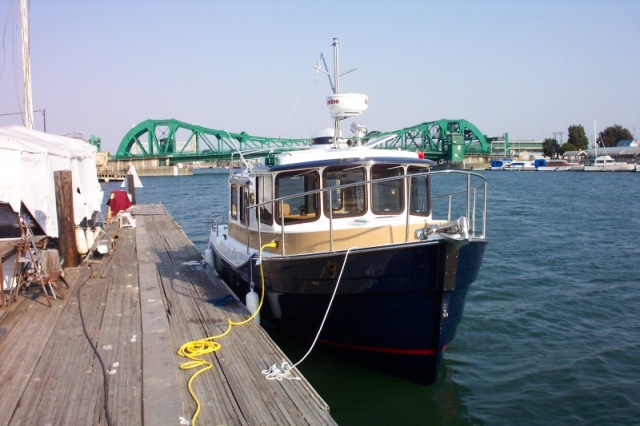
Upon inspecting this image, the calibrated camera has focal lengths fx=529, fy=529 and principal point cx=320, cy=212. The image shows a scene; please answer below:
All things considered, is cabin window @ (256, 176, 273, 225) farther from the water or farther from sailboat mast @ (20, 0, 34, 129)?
sailboat mast @ (20, 0, 34, 129)

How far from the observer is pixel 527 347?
9.01 meters

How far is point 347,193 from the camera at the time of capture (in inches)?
307

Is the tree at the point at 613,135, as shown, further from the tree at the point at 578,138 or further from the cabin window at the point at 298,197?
the cabin window at the point at 298,197

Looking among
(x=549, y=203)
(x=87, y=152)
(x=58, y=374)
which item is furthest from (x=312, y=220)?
(x=549, y=203)

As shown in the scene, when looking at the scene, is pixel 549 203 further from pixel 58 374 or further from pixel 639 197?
pixel 58 374

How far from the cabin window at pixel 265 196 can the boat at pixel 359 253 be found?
0.6 inches

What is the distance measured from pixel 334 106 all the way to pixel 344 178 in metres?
1.71

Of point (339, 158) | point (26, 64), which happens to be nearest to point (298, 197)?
point (339, 158)

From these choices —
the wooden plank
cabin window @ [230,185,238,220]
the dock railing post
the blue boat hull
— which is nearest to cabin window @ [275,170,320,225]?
the blue boat hull

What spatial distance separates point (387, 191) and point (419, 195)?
0.57 m

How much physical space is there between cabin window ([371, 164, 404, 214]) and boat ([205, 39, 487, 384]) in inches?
0.6

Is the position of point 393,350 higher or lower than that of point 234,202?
lower

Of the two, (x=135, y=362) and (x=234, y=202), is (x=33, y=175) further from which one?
(x=135, y=362)

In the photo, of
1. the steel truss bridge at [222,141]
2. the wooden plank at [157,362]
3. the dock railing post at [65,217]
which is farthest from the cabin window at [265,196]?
the steel truss bridge at [222,141]
